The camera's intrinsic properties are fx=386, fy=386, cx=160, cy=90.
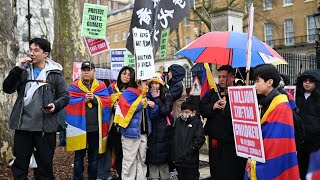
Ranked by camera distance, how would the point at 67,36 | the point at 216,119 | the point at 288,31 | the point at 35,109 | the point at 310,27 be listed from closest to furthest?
1. the point at 35,109
2. the point at 216,119
3. the point at 67,36
4. the point at 310,27
5. the point at 288,31

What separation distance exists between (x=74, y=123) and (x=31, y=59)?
1.67 metres

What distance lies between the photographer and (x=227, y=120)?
16.4 ft

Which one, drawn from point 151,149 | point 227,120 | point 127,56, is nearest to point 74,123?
point 151,149

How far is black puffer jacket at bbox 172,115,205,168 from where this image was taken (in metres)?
5.45

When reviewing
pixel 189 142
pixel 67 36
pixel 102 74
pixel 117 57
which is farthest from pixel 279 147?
pixel 67 36

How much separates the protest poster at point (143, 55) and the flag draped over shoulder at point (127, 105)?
41 centimetres

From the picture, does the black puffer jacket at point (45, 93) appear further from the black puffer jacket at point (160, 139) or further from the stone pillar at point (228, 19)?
the stone pillar at point (228, 19)

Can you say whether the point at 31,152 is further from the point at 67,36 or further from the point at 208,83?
the point at 67,36

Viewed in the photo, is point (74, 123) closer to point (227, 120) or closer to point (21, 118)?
point (21, 118)

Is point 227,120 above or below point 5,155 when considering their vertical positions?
above

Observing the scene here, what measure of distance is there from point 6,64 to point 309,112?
4823 mm

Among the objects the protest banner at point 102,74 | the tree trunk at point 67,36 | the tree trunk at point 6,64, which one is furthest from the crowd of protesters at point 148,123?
the tree trunk at point 67,36

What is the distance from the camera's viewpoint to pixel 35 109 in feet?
14.8

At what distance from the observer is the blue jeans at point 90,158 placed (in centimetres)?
585
